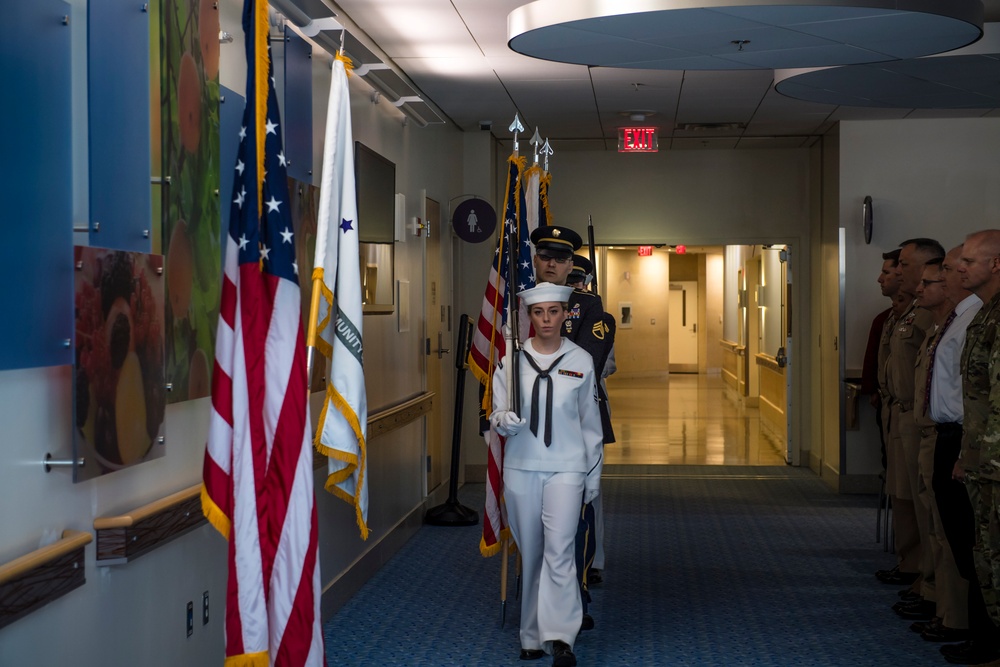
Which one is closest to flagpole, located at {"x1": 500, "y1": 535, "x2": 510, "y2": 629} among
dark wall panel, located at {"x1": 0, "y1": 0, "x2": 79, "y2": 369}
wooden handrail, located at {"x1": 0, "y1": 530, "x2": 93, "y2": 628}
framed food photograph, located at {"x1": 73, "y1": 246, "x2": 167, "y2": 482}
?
framed food photograph, located at {"x1": 73, "y1": 246, "x2": 167, "y2": 482}

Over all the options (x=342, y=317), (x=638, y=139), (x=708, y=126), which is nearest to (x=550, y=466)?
(x=342, y=317)

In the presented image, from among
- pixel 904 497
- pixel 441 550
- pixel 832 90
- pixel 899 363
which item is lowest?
pixel 441 550

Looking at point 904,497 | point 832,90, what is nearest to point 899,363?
point 904,497

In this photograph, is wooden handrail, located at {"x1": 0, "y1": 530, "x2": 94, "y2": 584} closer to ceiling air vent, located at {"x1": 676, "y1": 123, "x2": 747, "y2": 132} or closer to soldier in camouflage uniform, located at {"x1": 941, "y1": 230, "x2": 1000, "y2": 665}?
soldier in camouflage uniform, located at {"x1": 941, "y1": 230, "x2": 1000, "y2": 665}

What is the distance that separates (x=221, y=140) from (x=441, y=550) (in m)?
4.25

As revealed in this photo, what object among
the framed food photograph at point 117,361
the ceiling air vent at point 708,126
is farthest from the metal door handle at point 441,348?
the framed food photograph at point 117,361

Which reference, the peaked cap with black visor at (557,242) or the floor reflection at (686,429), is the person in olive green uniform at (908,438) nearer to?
the peaked cap with black visor at (557,242)

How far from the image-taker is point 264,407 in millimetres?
3271

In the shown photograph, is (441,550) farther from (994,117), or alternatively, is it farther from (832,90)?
(994,117)

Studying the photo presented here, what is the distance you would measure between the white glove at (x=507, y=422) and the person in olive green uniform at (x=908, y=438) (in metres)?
2.45

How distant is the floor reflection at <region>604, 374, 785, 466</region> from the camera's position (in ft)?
40.3

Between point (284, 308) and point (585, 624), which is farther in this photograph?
point (585, 624)

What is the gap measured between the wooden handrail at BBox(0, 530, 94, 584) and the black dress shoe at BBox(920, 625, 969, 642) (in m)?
4.13

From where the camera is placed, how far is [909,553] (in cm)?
659
